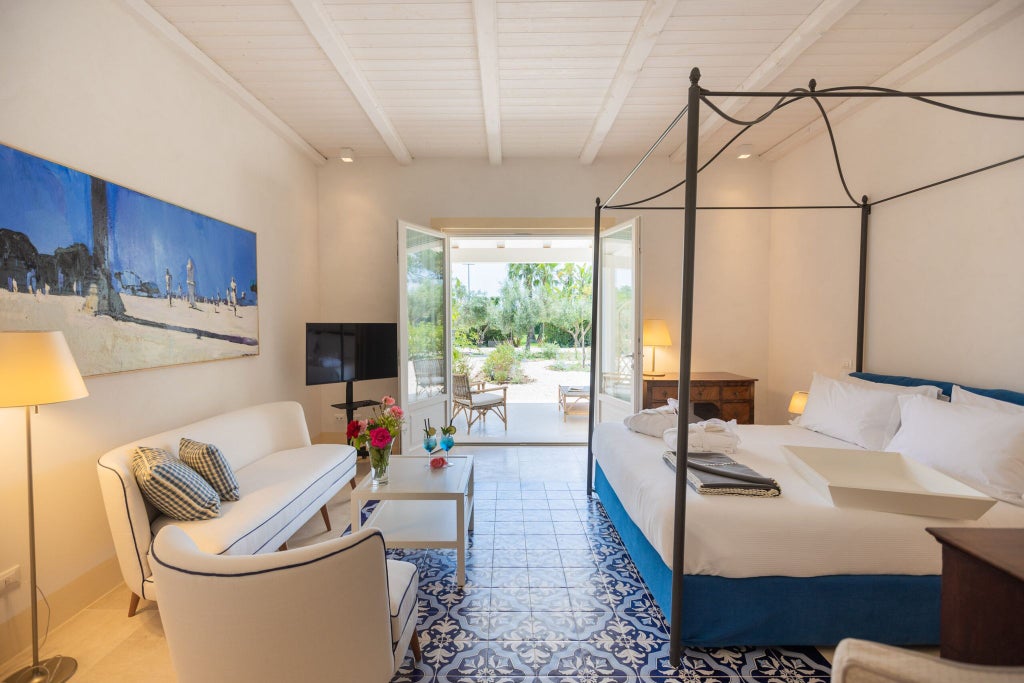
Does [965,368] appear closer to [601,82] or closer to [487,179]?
[601,82]

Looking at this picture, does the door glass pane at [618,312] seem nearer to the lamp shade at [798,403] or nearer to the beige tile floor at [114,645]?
the lamp shade at [798,403]

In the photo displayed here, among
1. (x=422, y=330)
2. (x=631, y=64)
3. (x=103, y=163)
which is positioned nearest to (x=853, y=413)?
(x=631, y=64)

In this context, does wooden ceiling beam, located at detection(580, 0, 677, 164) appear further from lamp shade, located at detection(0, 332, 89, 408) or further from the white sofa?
the white sofa

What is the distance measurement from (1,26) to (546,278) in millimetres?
9157

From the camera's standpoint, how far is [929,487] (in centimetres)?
202

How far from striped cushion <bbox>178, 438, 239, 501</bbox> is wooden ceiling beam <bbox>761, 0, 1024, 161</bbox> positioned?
480 cm

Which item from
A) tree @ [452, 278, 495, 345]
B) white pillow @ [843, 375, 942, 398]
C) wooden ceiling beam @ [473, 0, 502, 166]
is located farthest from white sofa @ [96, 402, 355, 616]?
tree @ [452, 278, 495, 345]

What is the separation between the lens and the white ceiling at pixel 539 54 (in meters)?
2.50

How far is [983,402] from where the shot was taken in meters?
2.28

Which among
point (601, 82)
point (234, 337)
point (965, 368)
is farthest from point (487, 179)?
point (965, 368)

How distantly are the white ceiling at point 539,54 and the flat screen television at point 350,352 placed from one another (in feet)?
5.97

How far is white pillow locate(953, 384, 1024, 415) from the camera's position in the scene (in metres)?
2.13

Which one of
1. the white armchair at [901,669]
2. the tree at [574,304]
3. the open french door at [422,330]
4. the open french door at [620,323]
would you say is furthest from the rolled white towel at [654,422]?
the tree at [574,304]

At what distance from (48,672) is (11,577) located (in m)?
0.44
